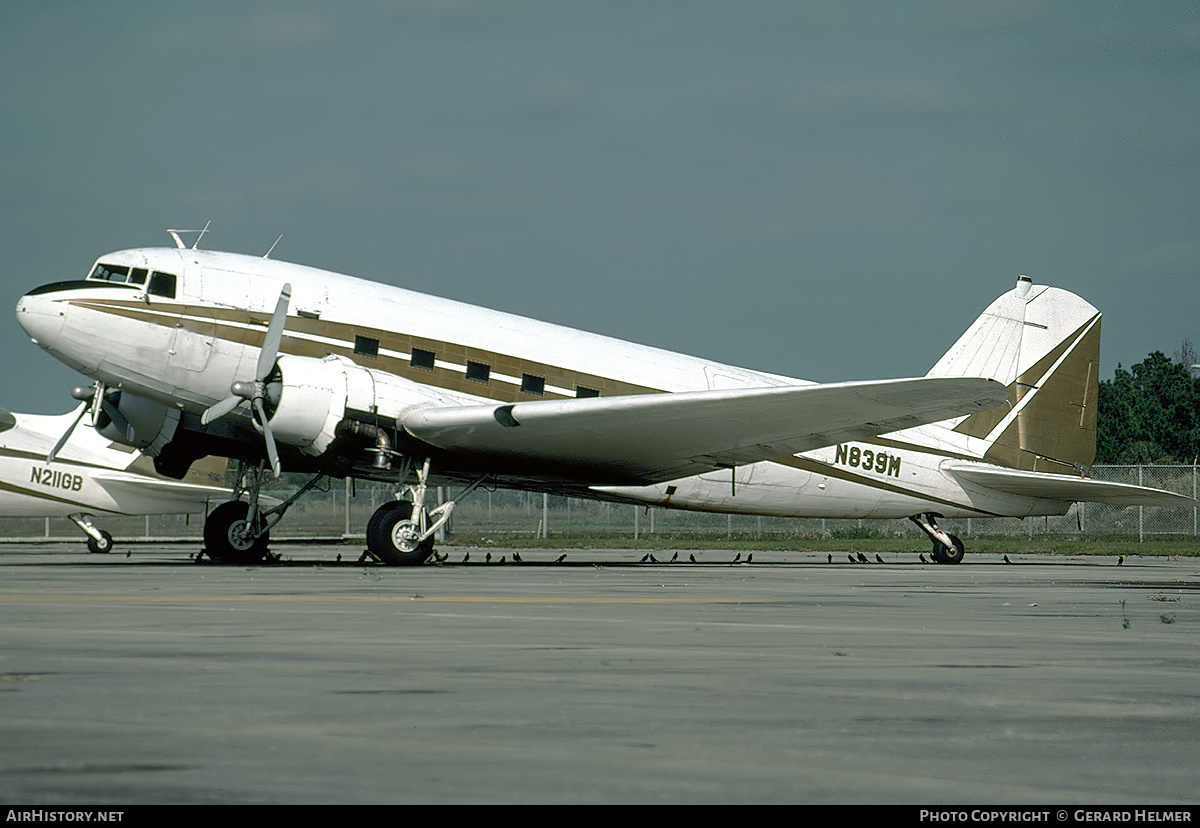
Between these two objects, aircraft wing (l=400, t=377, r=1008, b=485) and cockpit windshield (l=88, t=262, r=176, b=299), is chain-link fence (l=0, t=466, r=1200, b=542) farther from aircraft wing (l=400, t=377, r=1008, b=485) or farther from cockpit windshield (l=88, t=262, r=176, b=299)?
cockpit windshield (l=88, t=262, r=176, b=299)

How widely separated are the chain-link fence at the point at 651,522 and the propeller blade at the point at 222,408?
70.4 feet

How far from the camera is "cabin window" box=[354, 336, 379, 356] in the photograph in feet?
70.8

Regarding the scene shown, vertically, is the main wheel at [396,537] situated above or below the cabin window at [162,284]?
below

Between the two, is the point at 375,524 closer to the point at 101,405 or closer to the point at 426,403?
the point at 426,403

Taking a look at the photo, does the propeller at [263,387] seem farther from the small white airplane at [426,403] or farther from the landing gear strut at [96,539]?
the landing gear strut at [96,539]

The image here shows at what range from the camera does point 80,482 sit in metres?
34.9

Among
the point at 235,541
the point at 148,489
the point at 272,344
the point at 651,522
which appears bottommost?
the point at 235,541

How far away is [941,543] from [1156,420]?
231ft

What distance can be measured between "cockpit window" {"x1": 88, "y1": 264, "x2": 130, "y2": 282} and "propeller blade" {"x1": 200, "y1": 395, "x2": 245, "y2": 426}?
98.8 inches

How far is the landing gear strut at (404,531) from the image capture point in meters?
20.6

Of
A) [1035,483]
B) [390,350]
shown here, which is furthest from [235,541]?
[1035,483]

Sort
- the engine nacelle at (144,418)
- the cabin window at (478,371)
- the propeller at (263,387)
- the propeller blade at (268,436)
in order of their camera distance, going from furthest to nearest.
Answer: the engine nacelle at (144,418)
the cabin window at (478,371)
the propeller at (263,387)
the propeller blade at (268,436)

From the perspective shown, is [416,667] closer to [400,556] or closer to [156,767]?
[156,767]

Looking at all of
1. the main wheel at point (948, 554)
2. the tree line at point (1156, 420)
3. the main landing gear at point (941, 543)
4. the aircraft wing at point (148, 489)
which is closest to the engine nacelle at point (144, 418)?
the aircraft wing at point (148, 489)
